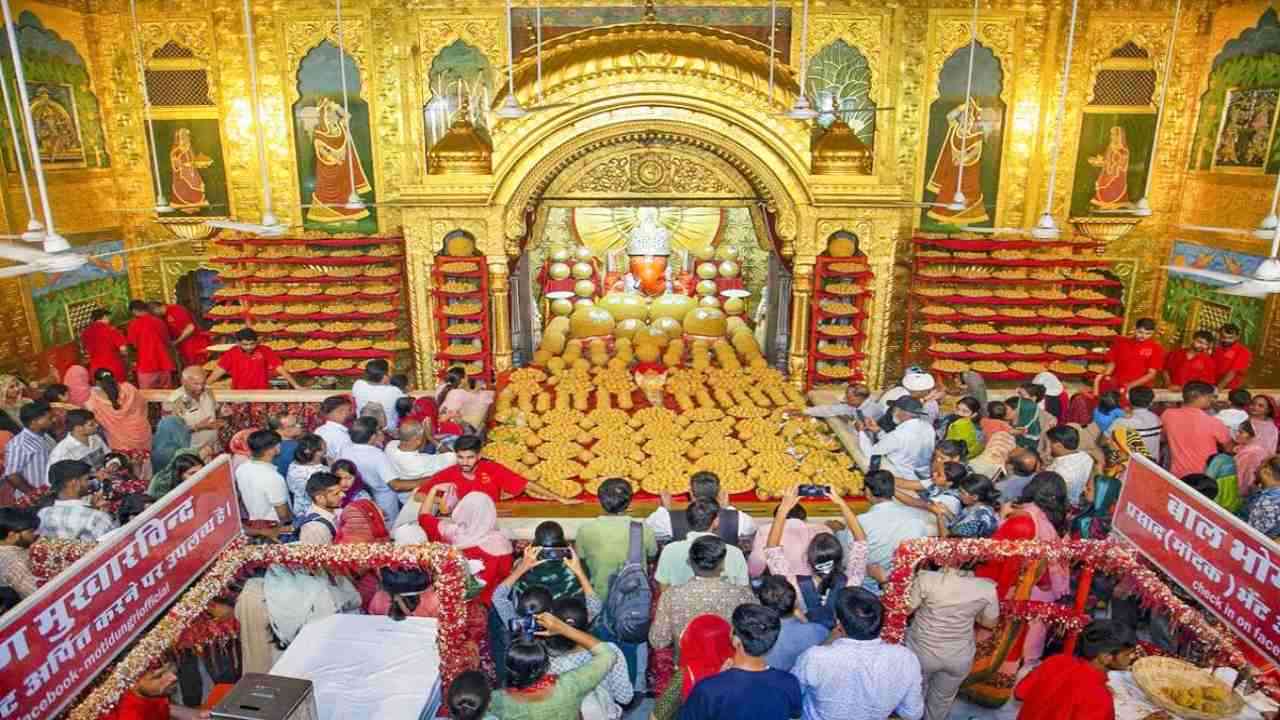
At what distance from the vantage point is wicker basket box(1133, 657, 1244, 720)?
3639 mm

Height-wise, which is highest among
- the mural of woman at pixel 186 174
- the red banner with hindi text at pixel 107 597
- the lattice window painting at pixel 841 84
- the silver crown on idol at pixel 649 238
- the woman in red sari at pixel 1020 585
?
the lattice window painting at pixel 841 84

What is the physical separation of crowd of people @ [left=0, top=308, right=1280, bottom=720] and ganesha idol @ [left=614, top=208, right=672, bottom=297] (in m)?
5.56

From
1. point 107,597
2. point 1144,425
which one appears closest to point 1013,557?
point 1144,425

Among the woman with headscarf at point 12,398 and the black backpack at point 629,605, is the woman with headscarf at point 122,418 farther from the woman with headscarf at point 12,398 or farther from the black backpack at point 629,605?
the black backpack at point 629,605

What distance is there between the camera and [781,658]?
4.17 metres

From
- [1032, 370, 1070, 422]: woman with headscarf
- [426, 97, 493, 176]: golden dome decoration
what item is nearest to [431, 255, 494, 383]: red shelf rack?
[426, 97, 493, 176]: golden dome decoration

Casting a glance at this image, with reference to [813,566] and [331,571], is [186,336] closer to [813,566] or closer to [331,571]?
[331,571]

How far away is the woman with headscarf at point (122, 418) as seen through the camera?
7102 mm

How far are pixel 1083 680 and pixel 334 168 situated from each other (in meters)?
10.3

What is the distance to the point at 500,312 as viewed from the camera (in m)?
10.8

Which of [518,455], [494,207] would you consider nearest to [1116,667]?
[518,455]

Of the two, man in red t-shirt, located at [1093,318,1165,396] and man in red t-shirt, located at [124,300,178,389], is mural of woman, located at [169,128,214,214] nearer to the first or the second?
man in red t-shirt, located at [124,300,178,389]

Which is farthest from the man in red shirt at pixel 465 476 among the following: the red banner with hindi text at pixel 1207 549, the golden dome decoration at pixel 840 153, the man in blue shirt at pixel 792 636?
the golden dome decoration at pixel 840 153

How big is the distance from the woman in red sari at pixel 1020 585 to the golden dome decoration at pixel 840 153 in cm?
584
